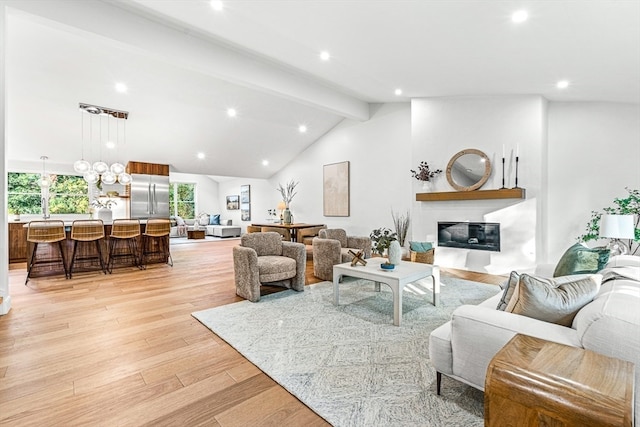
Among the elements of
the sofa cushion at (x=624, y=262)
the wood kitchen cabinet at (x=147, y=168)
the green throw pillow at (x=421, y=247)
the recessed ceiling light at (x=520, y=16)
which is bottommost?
the green throw pillow at (x=421, y=247)

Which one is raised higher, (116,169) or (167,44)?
(167,44)

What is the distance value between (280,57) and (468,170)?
3703 mm

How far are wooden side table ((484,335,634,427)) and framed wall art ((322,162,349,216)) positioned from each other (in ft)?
22.7

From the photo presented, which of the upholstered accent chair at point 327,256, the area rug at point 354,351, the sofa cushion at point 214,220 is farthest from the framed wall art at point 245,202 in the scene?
the area rug at point 354,351

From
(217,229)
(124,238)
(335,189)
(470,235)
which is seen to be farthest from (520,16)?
(217,229)

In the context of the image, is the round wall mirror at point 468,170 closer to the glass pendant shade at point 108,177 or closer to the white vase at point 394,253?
the white vase at point 394,253

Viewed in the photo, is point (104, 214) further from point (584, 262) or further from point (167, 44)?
point (584, 262)

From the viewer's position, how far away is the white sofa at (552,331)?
1.26 metres

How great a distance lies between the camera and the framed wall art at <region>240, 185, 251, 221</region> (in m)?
12.0

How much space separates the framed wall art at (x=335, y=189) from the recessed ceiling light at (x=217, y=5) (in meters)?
5.10

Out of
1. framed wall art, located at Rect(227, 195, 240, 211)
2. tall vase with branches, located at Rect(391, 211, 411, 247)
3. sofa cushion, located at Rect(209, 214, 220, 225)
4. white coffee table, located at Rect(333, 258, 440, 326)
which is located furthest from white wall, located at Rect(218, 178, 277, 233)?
→ white coffee table, located at Rect(333, 258, 440, 326)

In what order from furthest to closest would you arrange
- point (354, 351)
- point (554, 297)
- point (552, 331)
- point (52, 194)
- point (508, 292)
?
point (52, 194)
point (354, 351)
point (508, 292)
point (554, 297)
point (552, 331)

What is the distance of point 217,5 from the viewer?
323 cm

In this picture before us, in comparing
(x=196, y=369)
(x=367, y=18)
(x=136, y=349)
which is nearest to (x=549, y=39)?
(x=367, y=18)
